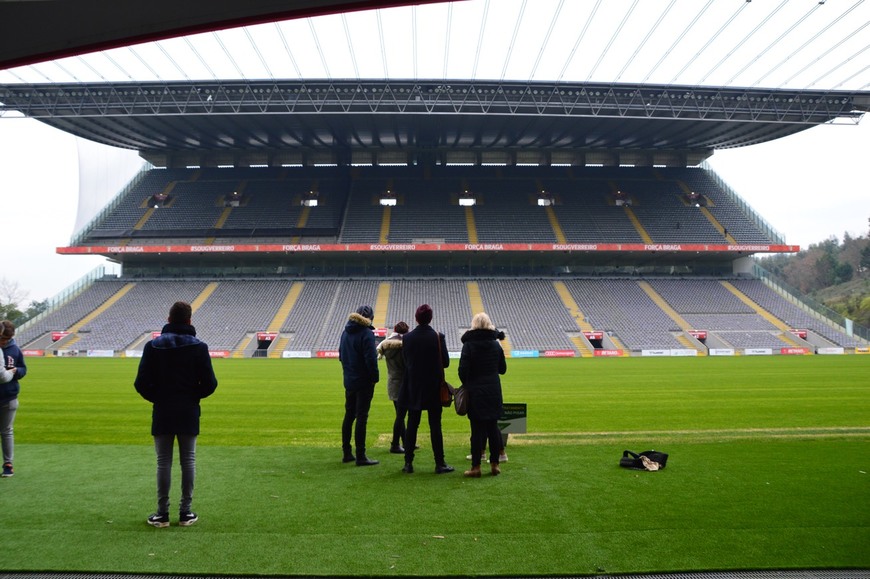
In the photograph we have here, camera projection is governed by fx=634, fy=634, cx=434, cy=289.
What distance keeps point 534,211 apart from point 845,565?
1857 inches

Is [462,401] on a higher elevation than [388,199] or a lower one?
lower

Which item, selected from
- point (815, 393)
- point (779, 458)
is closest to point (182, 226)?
point (815, 393)

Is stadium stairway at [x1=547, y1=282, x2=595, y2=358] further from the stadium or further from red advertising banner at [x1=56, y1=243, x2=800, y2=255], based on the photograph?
red advertising banner at [x1=56, y1=243, x2=800, y2=255]

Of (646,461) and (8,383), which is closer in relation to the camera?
(8,383)

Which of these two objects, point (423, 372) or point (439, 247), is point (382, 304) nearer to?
point (439, 247)

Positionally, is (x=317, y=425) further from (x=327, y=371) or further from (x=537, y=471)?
(x=327, y=371)

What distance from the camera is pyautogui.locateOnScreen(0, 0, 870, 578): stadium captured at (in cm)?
3791

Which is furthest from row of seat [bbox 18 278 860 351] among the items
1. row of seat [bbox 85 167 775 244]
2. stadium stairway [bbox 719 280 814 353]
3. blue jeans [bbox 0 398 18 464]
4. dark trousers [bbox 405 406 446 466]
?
blue jeans [bbox 0 398 18 464]

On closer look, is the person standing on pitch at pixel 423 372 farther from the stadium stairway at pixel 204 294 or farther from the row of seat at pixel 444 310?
the stadium stairway at pixel 204 294

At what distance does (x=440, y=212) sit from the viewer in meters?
49.9

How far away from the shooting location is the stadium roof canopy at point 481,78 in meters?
25.2

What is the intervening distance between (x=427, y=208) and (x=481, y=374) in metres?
44.2

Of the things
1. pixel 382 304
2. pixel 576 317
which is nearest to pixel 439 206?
pixel 382 304

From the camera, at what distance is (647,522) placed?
5191mm
